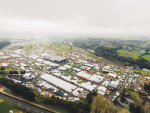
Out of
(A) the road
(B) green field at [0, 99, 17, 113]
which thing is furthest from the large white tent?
(B) green field at [0, 99, 17, 113]

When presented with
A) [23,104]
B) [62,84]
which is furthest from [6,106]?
[62,84]

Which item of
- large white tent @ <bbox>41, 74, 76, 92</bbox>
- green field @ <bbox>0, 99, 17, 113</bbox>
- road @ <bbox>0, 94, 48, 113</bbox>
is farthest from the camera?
large white tent @ <bbox>41, 74, 76, 92</bbox>

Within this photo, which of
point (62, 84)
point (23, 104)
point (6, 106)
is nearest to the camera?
point (6, 106)

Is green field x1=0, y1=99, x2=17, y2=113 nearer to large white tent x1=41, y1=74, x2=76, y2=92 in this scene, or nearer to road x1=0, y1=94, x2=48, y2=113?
road x1=0, y1=94, x2=48, y2=113

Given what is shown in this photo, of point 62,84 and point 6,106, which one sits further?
point 62,84

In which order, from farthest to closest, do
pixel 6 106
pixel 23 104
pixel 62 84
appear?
pixel 62 84 < pixel 23 104 < pixel 6 106

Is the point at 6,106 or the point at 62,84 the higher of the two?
the point at 62,84

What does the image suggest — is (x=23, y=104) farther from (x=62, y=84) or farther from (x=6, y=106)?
(x=62, y=84)

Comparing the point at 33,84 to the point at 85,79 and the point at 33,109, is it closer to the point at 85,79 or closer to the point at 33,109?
the point at 33,109

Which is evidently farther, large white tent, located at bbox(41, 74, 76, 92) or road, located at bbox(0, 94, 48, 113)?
large white tent, located at bbox(41, 74, 76, 92)

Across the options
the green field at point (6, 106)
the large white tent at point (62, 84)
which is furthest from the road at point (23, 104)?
the large white tent at point (62, 84)

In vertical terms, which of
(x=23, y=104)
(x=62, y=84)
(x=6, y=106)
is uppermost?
(x=62, y=84)
